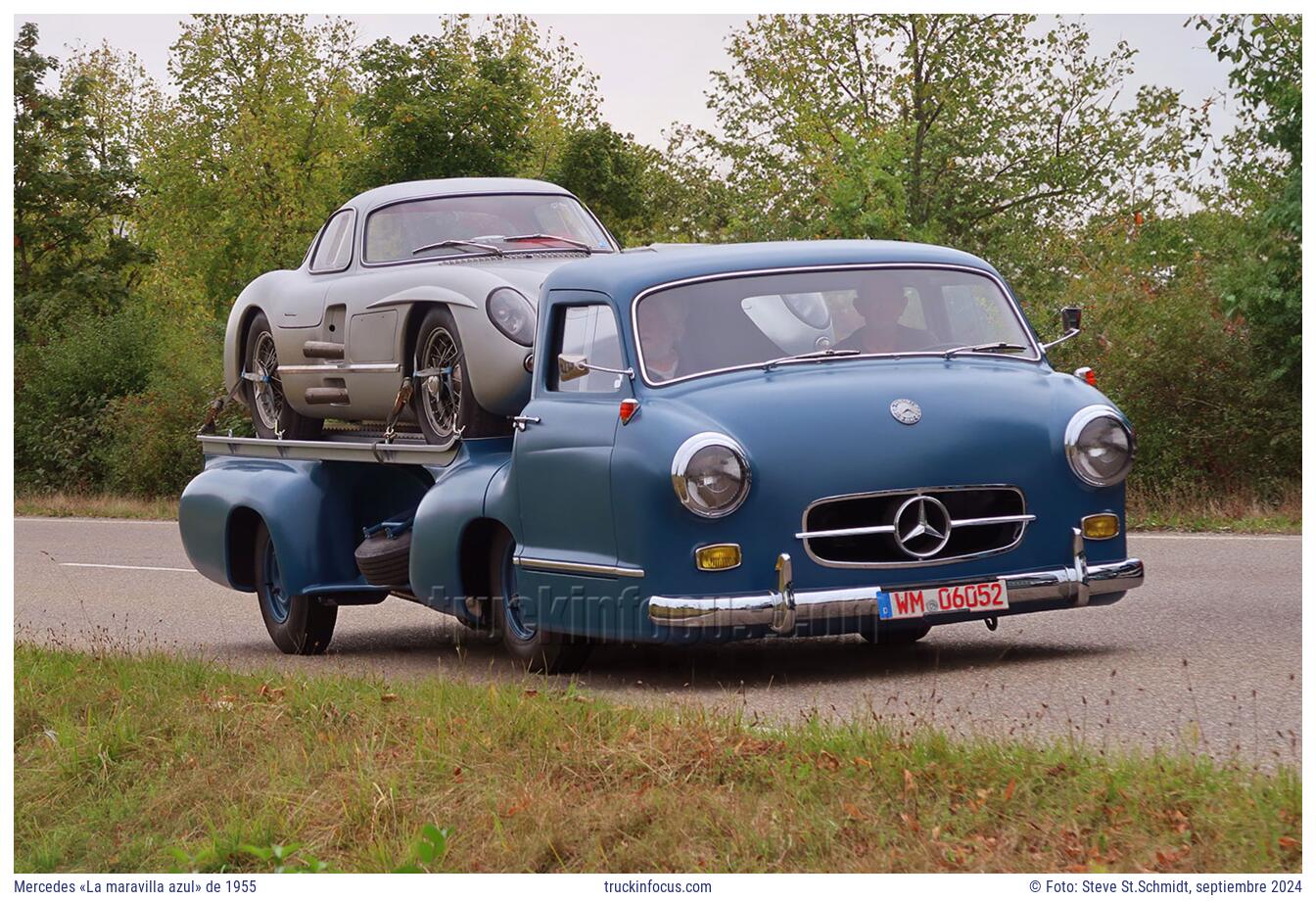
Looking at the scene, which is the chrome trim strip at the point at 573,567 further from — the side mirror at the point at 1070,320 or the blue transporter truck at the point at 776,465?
the side mirror at the point at 1070,320

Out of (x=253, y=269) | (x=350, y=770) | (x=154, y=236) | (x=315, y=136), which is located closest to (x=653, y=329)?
(x=350, y=770)

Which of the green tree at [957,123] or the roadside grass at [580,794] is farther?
the green tree at [957,123]

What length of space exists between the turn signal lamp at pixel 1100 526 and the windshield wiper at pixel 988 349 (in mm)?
953

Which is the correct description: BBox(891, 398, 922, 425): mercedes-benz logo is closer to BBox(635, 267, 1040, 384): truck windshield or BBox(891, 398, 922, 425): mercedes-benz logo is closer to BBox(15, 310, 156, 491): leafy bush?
BBox(635, 267, 1040, 384): truck windshield

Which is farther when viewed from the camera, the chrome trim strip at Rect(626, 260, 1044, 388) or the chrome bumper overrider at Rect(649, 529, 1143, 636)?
the chrome trim strip at Rect(626, 260, 1044, 388)

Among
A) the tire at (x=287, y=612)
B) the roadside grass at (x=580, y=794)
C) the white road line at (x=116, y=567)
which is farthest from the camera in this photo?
the white road line at (x=116, y=567)

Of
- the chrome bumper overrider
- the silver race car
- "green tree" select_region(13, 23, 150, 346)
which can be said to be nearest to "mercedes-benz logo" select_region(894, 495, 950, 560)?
the chrome bumper overrider

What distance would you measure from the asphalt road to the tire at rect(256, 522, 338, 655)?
136 mm

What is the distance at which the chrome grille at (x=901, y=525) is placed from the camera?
26.8 feet

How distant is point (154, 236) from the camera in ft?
140

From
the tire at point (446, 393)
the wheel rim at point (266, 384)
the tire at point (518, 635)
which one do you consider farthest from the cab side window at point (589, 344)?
the wheel rim at point (266, 384)

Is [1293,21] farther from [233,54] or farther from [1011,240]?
[233,54]

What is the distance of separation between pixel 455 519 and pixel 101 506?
2029 cm

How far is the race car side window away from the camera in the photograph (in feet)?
38.5
